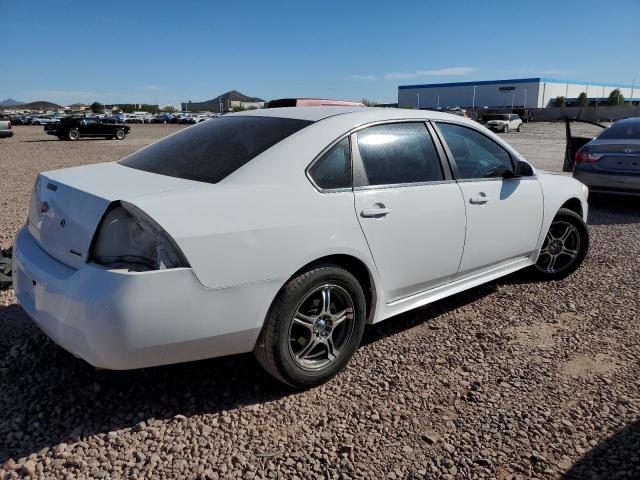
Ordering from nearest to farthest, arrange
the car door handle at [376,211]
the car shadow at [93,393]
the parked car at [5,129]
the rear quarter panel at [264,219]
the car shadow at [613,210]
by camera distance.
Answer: the rear quarter panel at [264,219] < the car shadow at [93,393] < the car door handle at [376,211] < the car shadow at [613,210] < the parked car at [5,129]

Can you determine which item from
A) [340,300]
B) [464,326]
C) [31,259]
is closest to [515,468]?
[340,300]

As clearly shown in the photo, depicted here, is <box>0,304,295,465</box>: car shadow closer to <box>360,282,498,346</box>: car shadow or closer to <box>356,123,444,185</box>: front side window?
<box>360,282,498,346</box>: car shadow

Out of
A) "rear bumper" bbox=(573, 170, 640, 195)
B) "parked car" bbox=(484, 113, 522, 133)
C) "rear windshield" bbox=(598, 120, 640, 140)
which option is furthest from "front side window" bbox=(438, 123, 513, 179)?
"parked car" bbox=(484, 113, 522, 133)

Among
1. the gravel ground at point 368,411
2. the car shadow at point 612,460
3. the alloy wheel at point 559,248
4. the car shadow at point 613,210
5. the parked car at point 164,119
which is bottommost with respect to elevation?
the parked car at point 164,119

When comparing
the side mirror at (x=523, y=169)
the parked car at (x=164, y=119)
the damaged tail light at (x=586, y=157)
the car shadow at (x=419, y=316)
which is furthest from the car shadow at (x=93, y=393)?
the parked car at (x=164, y=119)

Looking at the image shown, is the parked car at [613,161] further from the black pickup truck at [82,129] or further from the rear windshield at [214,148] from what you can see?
the black pickup truck at [82,129]

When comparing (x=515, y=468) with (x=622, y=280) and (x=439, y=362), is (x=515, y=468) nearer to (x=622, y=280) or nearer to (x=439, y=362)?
(x=439, y=362)

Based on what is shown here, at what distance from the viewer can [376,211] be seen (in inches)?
122

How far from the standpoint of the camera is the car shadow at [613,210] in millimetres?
7702

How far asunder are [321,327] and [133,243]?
44.2 inches

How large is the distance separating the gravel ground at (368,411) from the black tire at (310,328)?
15cm

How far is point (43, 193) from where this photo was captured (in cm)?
292

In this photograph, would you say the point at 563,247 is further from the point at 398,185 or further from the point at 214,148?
the point at 214,148

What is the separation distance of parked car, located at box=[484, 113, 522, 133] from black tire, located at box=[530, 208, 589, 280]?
39.9 m
